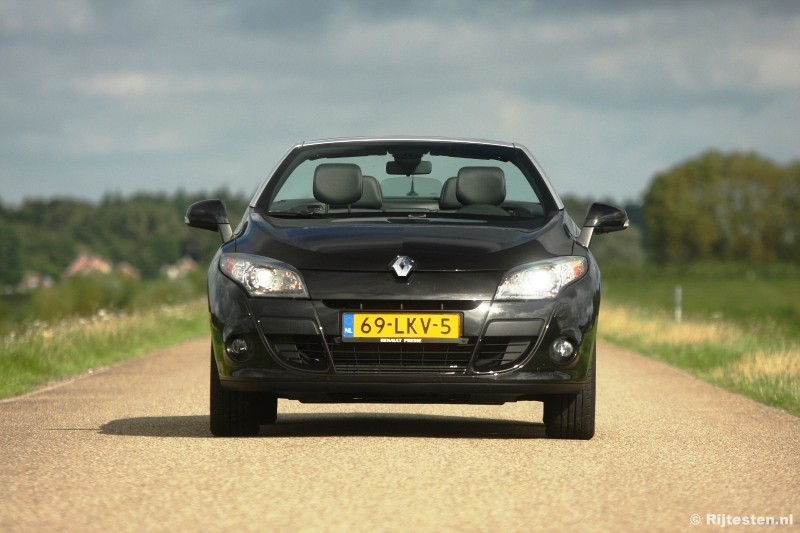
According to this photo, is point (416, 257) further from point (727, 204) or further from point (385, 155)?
point (727, 204)

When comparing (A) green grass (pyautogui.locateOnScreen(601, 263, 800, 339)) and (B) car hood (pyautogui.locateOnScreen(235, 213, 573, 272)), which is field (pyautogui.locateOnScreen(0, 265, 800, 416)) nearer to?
(B) car hood (pyautogui.locateOnScreen(235, 213, 573, 272))

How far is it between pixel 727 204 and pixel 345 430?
128987mm

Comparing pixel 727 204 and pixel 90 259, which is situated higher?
pixel 727 204

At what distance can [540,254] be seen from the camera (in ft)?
25.8

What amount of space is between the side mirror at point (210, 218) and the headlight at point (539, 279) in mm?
1699

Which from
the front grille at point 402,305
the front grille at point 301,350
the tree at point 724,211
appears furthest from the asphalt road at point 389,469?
the tree at point 724,211

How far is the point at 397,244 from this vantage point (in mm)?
7801

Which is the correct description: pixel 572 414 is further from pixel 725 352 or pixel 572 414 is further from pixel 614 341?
pixel 614 341

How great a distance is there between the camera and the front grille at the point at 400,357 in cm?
768

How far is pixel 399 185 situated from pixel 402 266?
177 centimetres

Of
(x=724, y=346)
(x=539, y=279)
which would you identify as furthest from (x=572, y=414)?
(x=724, y=346)

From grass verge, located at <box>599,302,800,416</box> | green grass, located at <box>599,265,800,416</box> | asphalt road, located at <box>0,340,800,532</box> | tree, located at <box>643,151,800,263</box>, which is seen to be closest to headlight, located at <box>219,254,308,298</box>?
asphalt road, located at <box>0,340,800,532</box>

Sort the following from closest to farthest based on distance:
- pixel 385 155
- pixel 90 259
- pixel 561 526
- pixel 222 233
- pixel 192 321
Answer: pixel 561 526 < pixel 222 233 < pixel 385 155 < pixel 192 321 < pixel 90 259

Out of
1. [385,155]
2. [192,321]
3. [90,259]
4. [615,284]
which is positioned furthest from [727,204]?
[385,155]
